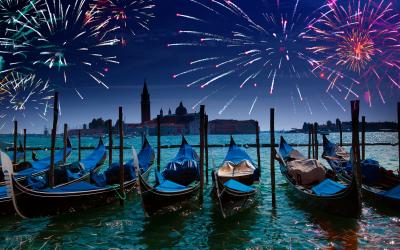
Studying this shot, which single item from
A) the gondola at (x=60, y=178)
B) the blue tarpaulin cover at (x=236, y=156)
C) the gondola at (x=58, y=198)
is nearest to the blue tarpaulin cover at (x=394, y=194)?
the blue tarpaulin cover at (x=236, y=156)

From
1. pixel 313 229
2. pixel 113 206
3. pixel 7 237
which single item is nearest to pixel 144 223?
pixel 113 206

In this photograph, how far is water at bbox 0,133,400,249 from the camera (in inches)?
324

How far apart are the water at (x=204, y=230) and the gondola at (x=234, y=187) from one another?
0.44 m

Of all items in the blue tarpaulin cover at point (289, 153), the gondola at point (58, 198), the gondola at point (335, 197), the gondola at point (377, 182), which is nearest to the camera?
the gondola at point (58, 198)

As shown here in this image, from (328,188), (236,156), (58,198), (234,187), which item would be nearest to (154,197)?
(234,187)

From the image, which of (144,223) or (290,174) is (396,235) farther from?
(144,223)

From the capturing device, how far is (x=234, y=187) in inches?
425

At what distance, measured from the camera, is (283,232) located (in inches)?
362

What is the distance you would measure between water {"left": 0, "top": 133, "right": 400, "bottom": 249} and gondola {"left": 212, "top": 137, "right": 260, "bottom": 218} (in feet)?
1.45

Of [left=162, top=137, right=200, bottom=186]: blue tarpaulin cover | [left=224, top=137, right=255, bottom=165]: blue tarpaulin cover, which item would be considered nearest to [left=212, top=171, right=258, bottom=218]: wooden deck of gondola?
[left=162, top=137, right=200, bottom=186]: blue tarpaulin cover

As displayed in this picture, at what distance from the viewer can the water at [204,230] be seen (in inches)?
324

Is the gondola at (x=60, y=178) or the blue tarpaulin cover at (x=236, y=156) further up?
the blue tarpaulin cover at (x=236, y=156)

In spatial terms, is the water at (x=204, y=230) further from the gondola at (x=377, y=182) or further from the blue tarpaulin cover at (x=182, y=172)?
the blue tarpaulin cover at (x=182, y=172)

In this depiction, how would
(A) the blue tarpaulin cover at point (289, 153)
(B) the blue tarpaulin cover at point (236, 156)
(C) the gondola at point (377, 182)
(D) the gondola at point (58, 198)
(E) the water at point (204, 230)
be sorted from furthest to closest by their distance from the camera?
(A) the blue tarpaulin cover at point (289, 153) < (B) the blue tarpaulin cover at point (236, 156) < (C) the gondola at point (377, 182) < (D) the gondola at point (58, 198) < (E) the water at point (204, 230)
